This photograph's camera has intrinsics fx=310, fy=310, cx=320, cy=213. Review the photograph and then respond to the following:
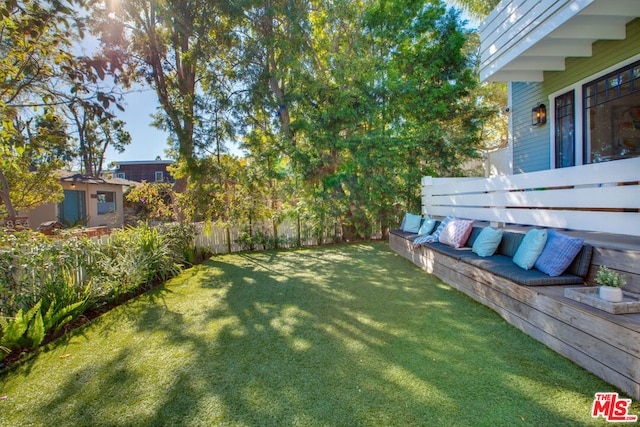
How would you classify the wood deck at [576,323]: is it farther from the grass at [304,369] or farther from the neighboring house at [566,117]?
the neighboring house at [566,117]

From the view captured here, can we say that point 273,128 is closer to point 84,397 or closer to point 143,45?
point 143,45

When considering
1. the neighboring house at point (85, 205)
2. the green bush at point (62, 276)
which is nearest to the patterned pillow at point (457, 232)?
the green bush at point (62, 276)

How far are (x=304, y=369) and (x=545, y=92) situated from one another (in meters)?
6.68

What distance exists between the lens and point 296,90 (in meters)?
8.58

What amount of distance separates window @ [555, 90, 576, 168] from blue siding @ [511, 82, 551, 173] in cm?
23

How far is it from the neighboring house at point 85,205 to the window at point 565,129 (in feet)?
50.0

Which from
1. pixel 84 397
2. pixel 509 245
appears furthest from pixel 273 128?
pixel 84 397

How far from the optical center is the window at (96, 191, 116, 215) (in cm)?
1612

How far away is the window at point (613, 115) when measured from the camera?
4.33m

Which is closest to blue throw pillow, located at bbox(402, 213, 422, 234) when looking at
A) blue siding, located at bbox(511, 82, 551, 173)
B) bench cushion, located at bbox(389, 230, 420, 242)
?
bench cushion, located at bbox(389, 230, 420, 242)

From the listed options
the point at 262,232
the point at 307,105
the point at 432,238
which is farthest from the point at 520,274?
the point at 307,105

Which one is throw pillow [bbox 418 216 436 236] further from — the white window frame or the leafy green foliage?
the leafy green foliage

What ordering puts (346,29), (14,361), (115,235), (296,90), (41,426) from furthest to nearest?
(346,29)
(296,90)
(115,235)
(14,361)
(41,426)

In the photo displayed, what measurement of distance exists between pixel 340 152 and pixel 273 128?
2053 millimetres
